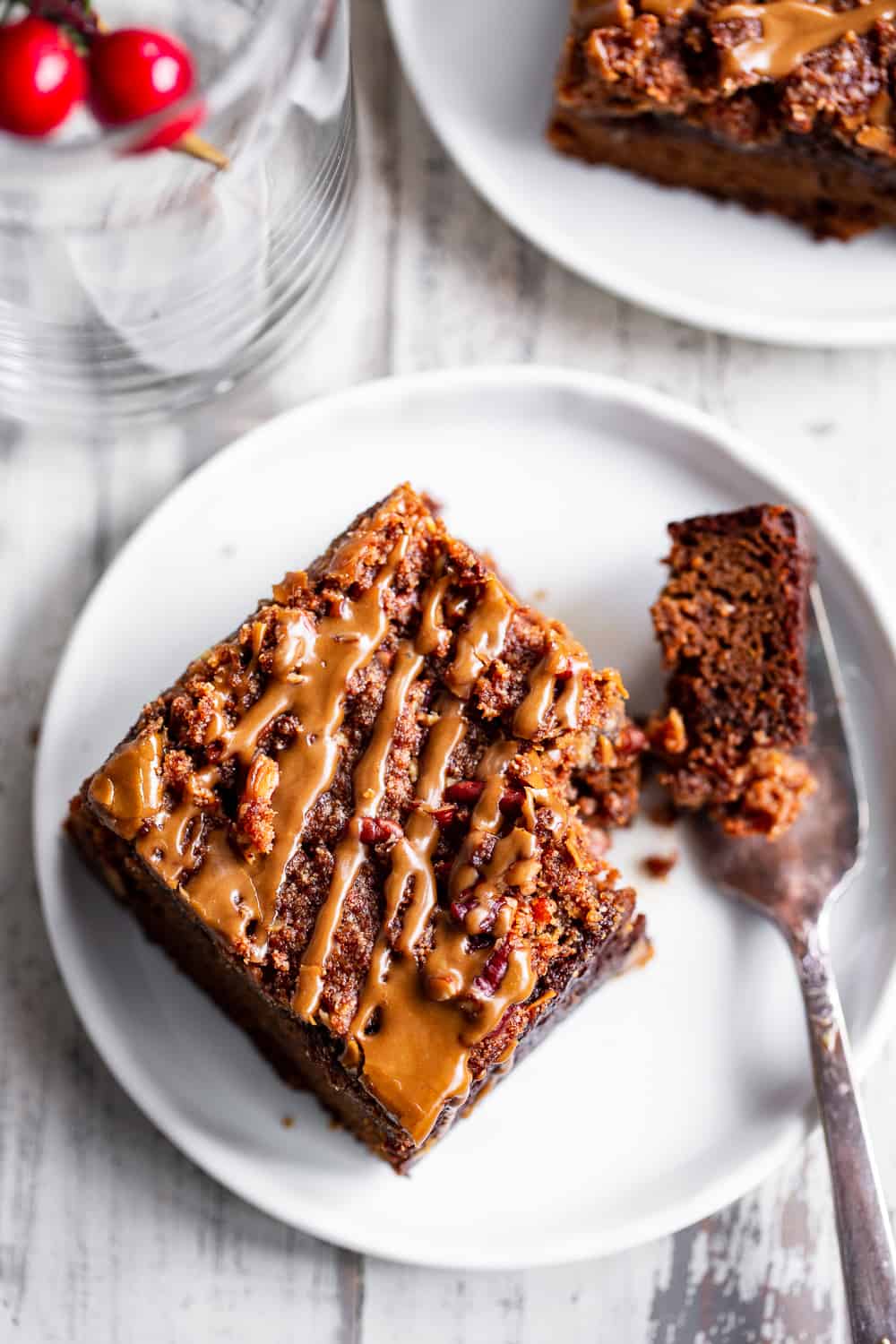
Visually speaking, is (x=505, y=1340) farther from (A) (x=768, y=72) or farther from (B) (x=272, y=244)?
(A) (x=768, y=72)

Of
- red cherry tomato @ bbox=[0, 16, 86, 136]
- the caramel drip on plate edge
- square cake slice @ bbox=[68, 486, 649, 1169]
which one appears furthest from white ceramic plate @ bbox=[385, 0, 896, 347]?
the caramel drip on plate edge

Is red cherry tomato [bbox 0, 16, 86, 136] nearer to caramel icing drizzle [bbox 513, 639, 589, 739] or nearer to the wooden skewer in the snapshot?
the wooden skewer

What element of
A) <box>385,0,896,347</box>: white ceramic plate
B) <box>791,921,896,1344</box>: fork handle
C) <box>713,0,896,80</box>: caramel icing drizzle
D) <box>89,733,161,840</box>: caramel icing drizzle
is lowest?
<box>791,921,896,1344</box>: fork handle

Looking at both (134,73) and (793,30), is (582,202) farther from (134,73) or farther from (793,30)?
(134,73)

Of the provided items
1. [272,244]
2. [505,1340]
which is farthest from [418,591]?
[505,1340]

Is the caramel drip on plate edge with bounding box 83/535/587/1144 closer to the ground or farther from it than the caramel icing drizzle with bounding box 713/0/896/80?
closer to the ground

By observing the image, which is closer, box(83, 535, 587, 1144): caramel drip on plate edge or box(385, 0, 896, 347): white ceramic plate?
box(83, 535, 587, 1144): caramel drip on plate edge
